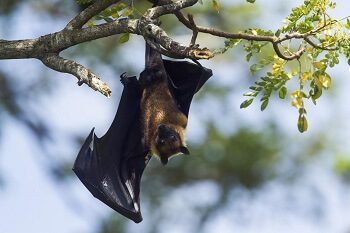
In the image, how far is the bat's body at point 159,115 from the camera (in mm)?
8516

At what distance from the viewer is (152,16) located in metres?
6.71

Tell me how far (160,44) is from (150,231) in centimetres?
1945

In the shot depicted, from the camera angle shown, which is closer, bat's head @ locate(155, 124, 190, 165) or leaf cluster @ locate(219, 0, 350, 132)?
leaf cluster @ locate(219, 0, 350, 132)

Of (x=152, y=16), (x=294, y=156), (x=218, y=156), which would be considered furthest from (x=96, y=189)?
(x=294, y=156)

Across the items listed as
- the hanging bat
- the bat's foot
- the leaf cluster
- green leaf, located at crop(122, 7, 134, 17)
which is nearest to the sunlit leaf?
the leaf cluster

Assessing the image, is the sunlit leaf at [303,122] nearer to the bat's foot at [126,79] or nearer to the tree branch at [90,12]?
the tree branch at [90,12]

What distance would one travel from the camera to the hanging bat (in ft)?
28.5

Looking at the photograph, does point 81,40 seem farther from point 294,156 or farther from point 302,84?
point 294,156

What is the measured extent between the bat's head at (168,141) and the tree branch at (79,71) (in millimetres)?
1838

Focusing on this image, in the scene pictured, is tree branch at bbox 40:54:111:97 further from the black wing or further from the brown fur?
the black wing

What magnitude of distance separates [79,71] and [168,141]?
221cm

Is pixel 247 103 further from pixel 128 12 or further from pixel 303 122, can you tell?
pixel 128 12

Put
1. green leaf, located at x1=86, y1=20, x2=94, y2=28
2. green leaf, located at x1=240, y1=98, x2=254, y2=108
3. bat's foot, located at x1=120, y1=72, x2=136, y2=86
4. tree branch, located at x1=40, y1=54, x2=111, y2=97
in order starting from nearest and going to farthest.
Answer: tree branch, located at x1=40, y1=54, x2=111, y2=97, green leaf, located at x1=240, y1=98, x2=254, y2=108, green leaf, located at x1=86, y1=20, x2=94, y2=28, bat's foot, located at x1=120, y1=72, x2=136, y2=86

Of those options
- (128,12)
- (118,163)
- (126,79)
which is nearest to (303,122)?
(128,12)
